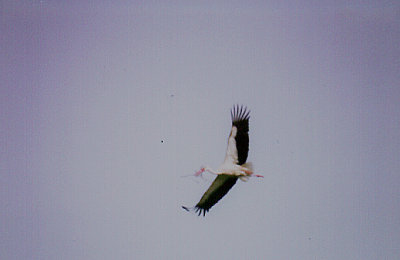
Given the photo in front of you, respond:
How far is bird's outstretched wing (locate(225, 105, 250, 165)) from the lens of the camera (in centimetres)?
1155

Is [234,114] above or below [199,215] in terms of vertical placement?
above

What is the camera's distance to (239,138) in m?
11.6

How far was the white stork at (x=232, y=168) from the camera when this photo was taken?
38.0 feet

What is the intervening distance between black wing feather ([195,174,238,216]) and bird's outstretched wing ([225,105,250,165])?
752mm

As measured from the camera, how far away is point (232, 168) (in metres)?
11.9

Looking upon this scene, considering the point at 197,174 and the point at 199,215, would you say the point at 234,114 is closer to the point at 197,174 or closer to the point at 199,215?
the point at 197,174

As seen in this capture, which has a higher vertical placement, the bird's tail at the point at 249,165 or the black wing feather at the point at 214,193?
the bird's tail at the point at 249,165

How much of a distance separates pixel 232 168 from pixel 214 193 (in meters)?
0.86

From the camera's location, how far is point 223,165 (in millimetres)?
11953

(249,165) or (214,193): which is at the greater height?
(249,165)

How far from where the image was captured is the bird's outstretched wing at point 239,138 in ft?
37.9

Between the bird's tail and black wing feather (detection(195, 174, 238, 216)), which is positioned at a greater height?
the bird's tail

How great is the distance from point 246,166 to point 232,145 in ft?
2.15

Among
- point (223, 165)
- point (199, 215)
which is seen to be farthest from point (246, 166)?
point (199, 215)
